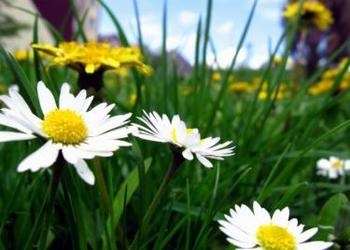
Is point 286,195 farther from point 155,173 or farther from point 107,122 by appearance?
point 155,173

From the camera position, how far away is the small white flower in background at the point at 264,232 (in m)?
0.46

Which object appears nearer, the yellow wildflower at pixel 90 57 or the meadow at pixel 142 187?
the meadow at pixel 142 187

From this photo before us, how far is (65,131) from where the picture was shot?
1.44 ft

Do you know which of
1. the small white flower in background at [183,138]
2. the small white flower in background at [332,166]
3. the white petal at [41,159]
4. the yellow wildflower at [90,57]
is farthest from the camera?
the small white flower in background at [332,166]

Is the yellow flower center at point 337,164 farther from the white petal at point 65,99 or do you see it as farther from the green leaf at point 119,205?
the white petal at point 65,99

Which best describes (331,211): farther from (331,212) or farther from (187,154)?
(187,154)

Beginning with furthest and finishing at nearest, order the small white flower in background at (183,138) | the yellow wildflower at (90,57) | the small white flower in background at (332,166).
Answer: the small white flower in background at (332,166)
the yellow wildflower at (90,57)
the small white flower in background at (183,138)

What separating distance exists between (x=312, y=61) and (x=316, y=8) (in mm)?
5585

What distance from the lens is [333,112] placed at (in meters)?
1.84

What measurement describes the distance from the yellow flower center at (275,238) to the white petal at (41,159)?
18cm

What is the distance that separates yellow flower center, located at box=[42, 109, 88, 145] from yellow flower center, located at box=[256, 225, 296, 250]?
0.16 meters

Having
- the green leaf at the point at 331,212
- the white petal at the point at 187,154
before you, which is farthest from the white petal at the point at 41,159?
the green leaf at the point at 331,212

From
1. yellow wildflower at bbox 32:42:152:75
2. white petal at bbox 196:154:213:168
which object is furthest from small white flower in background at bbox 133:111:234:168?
yellow wildflower at bbox 32:42:152:75

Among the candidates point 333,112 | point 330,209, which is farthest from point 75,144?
point 333,112
